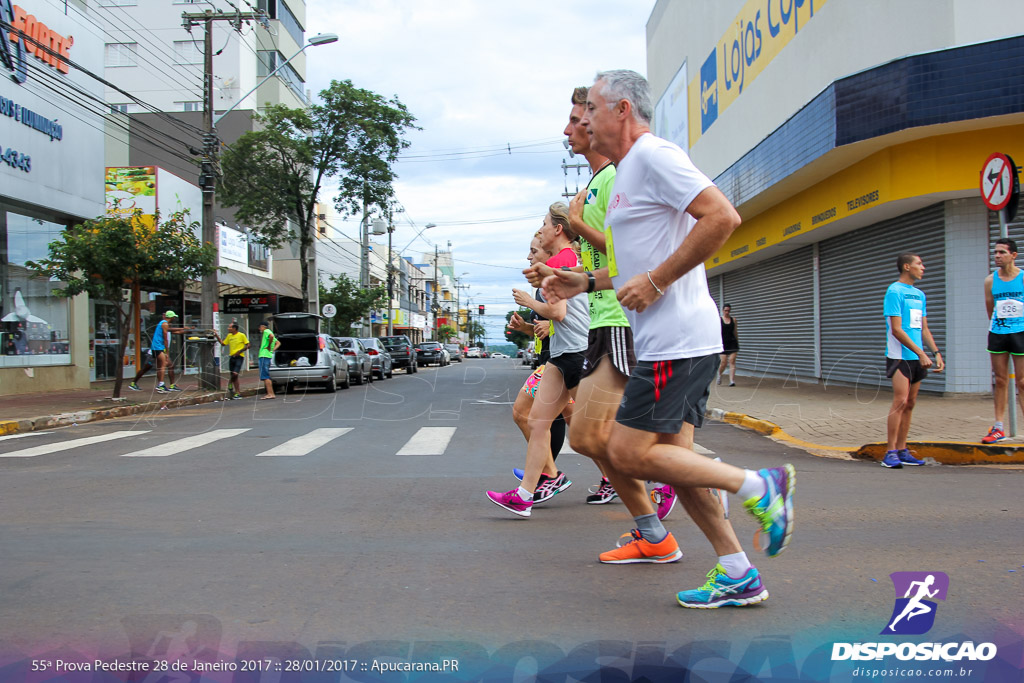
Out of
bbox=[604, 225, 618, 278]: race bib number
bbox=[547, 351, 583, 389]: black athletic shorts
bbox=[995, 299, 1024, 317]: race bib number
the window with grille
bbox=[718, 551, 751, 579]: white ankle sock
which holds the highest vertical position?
the window with grille

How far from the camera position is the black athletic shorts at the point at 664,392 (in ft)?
10.5

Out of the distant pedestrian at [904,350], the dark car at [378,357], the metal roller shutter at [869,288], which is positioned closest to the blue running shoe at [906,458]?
the distant pedestrian at [904,350]

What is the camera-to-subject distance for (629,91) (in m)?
3.48

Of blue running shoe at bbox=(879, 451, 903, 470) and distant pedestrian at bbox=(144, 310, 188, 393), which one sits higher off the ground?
distant pedestrian at bbox=(144, 310, 188, 393)

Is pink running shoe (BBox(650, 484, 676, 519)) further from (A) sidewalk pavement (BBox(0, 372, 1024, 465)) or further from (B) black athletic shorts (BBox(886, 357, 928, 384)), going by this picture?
(A) sidewalk pavement (BBox(0, 372, 1024, 465))

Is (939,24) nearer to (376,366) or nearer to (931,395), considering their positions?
(931,395)

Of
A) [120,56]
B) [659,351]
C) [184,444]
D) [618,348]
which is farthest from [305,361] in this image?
[120,56]

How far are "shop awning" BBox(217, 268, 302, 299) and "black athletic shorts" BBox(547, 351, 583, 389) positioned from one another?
2411 cm

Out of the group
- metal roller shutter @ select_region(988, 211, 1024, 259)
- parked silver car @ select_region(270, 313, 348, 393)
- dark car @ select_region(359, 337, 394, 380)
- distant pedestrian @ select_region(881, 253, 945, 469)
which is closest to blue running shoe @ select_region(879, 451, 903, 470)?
distant pedestrian @ select_region(881, 253, 945, 469)

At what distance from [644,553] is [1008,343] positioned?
208 inches

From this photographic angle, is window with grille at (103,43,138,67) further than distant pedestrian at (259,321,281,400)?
Yes

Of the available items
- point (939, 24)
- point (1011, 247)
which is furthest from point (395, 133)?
point (1011, 247)

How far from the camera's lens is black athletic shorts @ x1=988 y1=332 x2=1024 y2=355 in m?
7.39

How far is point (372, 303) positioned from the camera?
144 feet
